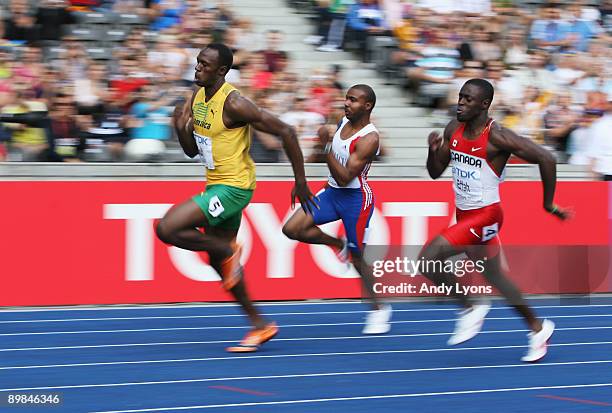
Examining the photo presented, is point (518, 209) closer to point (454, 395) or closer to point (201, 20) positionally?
point (201, 20)

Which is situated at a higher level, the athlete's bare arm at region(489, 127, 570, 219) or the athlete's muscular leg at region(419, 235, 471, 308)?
the athlete's bare arm at region(489, 127, 570, 219)

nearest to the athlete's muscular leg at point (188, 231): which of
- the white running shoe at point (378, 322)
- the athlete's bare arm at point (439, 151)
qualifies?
the athlete's bare arm at point (439, 151)

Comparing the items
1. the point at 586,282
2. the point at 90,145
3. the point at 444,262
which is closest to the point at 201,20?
the point at 90,145

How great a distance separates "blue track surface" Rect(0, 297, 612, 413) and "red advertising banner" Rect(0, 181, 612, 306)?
30 cm

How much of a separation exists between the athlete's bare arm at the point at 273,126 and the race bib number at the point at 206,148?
28 cm

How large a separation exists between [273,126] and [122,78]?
187 inches

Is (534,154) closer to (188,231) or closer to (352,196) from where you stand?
(352,196)

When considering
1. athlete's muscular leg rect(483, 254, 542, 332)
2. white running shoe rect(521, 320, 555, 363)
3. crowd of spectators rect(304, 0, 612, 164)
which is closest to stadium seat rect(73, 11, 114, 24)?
crowd of spectators rect(304, 0, 612, 164)

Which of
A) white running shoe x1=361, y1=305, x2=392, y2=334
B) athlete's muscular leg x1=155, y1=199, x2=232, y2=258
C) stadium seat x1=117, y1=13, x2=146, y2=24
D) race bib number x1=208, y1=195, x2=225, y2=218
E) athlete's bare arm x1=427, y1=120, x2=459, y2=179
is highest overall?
stadium seat x1=117, y1=13, x2=146, y2=24

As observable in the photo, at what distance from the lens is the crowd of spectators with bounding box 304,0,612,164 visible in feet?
48.4

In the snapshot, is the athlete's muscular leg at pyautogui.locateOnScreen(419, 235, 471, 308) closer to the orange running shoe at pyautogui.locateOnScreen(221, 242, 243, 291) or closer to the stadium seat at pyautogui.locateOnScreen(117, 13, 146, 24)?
the orange running shoe at pyautogui.locateOnScreen(221, 242, 243, 291)

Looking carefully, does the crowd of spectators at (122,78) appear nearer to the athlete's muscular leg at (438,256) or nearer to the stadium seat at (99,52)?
Answer: the stadium seat at (99,52)

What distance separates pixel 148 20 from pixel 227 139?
586cm

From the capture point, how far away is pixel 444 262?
28.6 ft
